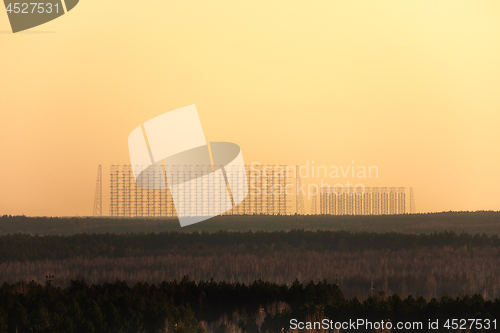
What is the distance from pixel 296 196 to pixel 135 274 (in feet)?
191

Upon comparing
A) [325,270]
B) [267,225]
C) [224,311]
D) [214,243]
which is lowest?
[267,225]

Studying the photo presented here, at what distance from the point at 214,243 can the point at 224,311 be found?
25220mm

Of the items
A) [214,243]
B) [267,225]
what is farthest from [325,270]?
[267,225]

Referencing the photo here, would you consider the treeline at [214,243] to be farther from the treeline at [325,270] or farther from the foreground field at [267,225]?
the foreground field at [267,225]

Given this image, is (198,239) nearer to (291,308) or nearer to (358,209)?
(291,308)

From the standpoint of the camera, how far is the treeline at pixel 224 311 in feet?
44.4

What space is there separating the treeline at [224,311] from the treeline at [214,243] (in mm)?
19081

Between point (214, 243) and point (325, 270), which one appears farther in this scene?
point (214, 243)

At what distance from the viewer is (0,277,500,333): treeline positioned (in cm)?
1352

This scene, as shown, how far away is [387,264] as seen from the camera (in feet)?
92.1

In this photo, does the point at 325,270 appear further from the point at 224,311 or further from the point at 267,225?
the point at 267,225

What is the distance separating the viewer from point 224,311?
51.1 ft

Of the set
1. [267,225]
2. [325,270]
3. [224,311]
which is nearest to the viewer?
[224,311]

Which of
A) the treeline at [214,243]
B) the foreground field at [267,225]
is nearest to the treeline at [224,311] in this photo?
the treeline at [214,243]
